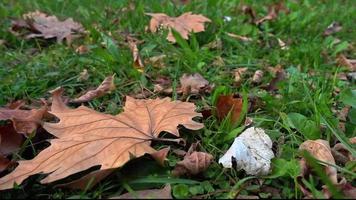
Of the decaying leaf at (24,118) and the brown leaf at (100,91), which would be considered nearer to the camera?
the decaying leaf at (24,118)

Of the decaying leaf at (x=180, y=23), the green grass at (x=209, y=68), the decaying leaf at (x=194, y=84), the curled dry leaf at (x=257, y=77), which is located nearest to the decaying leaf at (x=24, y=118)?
the green grass at (x=209, y=68)

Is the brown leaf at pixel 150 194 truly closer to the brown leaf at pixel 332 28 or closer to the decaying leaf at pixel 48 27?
the decaying leaf at pixel 48 27

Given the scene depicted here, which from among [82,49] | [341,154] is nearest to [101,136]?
[341,154]

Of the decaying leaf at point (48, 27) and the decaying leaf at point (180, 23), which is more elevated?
the decaying leaf at point (180, 23)

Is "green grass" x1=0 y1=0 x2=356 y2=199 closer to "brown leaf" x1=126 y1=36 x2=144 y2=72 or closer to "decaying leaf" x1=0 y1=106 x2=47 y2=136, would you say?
"brown leaf" x1=126 y1=36 x2=144 y2=72

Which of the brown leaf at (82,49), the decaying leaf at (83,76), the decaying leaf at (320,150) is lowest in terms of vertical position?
the decaying leaf at (83,76)

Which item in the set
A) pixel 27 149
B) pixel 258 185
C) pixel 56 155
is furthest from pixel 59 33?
pixel 258 185

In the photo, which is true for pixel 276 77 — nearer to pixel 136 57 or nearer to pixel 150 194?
pixel 136 57
